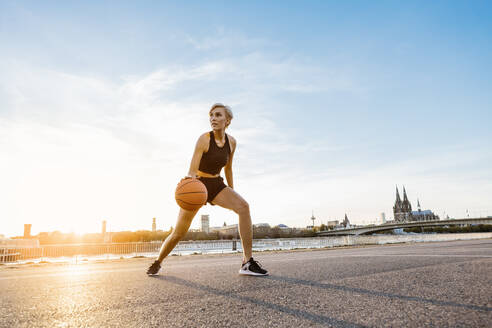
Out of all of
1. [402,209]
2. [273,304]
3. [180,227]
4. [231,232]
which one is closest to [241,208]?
[180,227]

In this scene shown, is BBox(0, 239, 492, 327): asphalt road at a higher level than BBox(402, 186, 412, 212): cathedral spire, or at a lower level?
lower

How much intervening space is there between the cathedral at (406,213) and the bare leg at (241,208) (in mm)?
173994

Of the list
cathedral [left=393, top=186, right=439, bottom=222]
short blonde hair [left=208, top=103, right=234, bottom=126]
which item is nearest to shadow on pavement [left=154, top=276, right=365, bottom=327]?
short blonde hair [left=208, top=103, right=234, bottom=126]

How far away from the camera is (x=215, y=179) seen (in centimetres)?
450

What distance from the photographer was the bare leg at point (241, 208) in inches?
173

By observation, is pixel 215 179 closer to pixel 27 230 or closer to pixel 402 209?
pixel 27 230

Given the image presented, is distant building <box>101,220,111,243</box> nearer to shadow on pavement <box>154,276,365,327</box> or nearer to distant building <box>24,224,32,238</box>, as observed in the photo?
distant building <box>24,224,32,238</box>

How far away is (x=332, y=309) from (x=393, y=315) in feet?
1.18

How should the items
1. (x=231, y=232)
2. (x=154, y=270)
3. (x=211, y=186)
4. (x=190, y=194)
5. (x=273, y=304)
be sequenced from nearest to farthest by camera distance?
1. (x=273, y=304)
2. (x=190, y=194)
3. (x=211, y=186)
4. (x=154, y=270)
5. (x=231, y=232)

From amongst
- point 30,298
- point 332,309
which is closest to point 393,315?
point 332,309

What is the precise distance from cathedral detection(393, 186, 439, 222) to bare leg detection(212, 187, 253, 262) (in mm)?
173994

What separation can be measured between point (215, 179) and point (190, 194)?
0.59 m

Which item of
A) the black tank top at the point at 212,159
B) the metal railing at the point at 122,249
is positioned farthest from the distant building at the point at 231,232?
the black tank top at the point at 212,159

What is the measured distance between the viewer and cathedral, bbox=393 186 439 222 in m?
159
